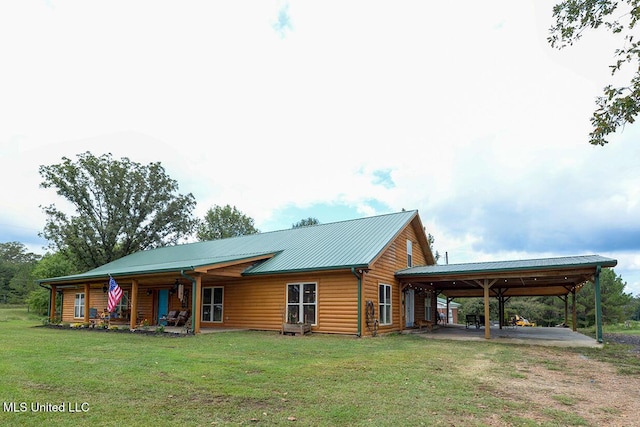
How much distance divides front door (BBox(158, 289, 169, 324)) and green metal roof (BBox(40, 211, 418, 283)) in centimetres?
159

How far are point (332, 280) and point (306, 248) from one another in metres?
3.06

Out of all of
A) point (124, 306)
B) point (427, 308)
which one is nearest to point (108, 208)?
point (124, 306)

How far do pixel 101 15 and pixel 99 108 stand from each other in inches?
210

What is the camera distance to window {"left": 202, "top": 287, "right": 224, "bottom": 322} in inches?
686

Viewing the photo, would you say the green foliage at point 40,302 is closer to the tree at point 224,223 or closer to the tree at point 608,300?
the tree at point 224,223

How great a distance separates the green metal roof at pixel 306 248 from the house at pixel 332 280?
6 centimetres

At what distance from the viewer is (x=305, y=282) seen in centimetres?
1505

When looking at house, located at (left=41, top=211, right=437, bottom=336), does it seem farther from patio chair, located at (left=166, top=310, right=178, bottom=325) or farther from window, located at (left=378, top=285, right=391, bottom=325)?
patio chair, located at (left=166, top=310, right=178, bottom=325)

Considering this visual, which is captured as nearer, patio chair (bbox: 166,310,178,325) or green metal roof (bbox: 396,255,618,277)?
green metal roof (bbox: 396,255,618,277)

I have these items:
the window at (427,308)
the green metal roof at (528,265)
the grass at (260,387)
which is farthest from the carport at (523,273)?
the grass at (260,387)

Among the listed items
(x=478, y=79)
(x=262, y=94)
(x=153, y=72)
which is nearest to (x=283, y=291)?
(x=262, y=94)

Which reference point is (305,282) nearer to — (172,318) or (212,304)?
(212,304)

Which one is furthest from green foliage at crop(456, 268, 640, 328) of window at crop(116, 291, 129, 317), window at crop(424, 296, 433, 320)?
window at crop(116, 291, 129, 317)

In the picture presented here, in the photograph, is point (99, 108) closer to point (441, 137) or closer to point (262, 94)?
point (262, 94)
